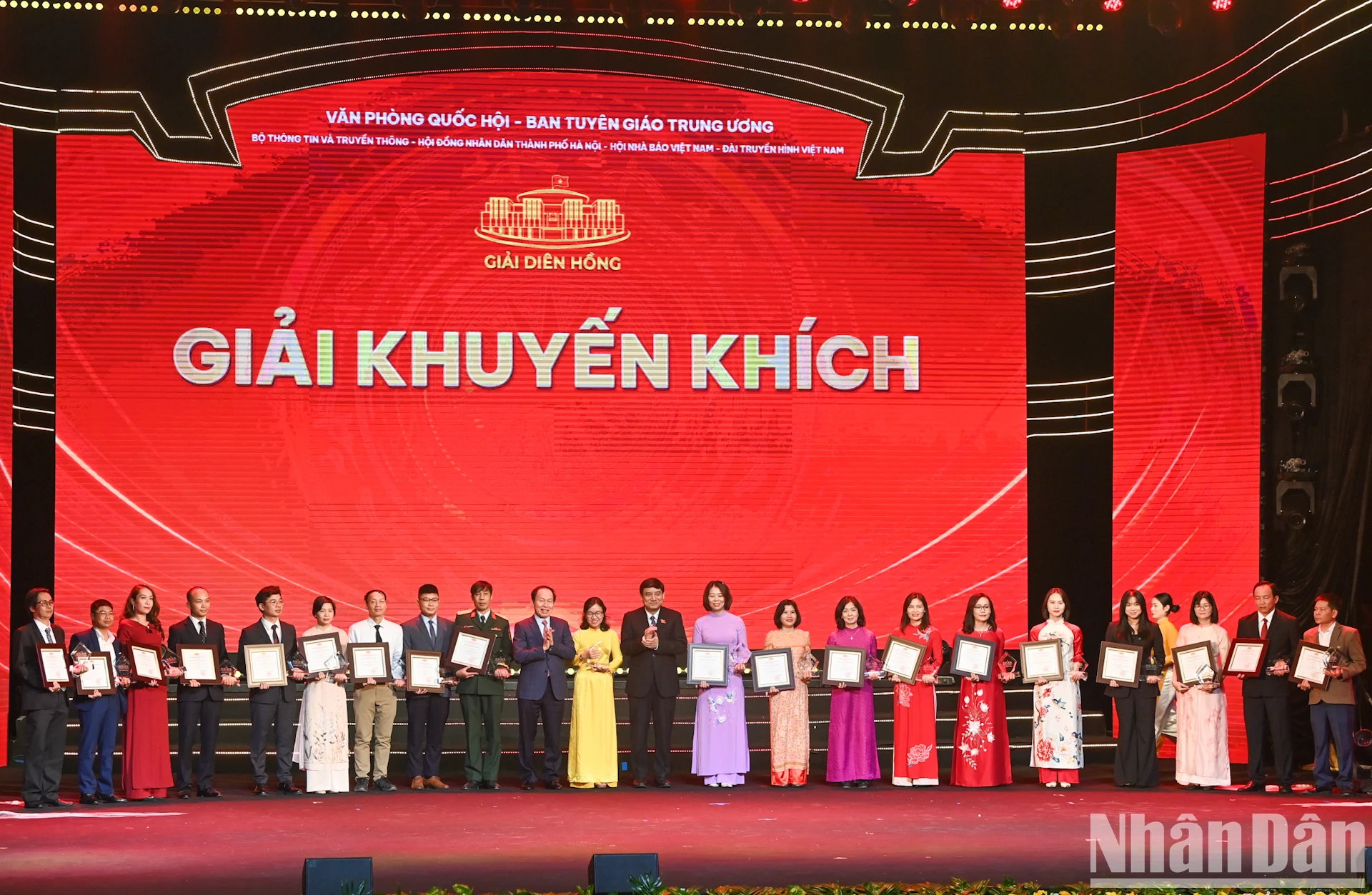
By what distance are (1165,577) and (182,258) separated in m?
7.64

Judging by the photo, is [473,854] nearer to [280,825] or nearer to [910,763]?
[280,825]

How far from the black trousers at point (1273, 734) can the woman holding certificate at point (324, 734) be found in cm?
578

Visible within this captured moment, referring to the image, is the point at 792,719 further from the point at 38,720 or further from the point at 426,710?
the point at 38,720

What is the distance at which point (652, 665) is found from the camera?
10125mm

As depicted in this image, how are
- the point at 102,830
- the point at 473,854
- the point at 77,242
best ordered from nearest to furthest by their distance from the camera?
the point at 473,854 < the point at 102,830 < the point at 77,242

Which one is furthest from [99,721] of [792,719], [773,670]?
[792,719]

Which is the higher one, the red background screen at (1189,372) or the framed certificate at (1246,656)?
the red background screen at (1189,372)

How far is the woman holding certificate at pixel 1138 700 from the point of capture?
9.77m

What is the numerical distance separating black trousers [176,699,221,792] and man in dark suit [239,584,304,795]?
24 centimetres

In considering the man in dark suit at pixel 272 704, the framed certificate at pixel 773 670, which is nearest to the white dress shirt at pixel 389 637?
the man in dark suit at pixel 272 704

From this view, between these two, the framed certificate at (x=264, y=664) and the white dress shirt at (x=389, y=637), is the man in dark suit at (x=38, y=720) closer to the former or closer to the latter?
the framed certificate at (x=264, y=664)

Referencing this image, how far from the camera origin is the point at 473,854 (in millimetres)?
7238

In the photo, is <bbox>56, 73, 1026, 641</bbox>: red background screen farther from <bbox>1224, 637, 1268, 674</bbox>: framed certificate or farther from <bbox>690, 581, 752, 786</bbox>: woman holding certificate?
<bbox>1224, 637, 1268, 674</bbox>: framed certificate

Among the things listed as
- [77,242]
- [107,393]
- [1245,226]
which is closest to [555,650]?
[107,393]
